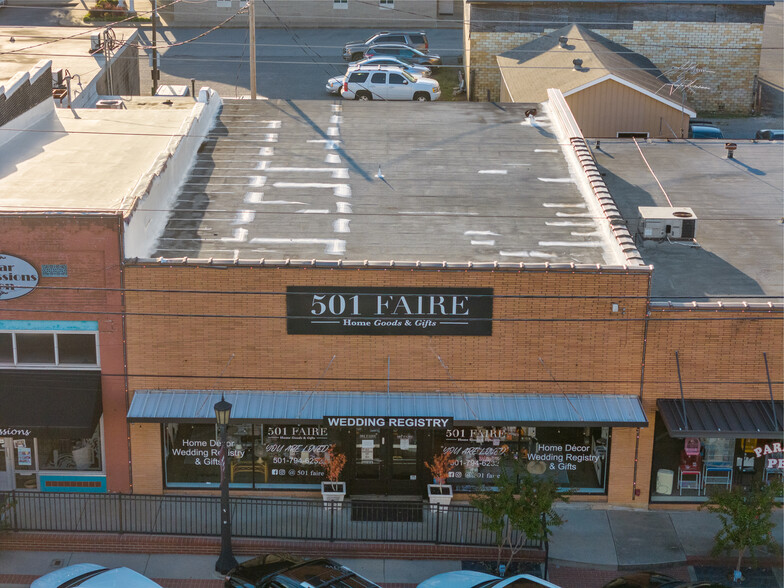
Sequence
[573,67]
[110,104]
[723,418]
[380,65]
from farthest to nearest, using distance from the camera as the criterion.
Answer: [380,65], [573,67], [110,104], [723,418]

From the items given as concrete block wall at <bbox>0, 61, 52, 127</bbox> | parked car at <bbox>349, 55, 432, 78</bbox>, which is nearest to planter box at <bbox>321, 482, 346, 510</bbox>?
concrete block wall at <bbox>0, 61, 52, 127</bbox>

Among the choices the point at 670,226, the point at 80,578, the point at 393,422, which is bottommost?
the point at 80,578

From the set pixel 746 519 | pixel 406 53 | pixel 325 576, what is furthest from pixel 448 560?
pixel 406 53

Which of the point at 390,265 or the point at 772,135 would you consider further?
the point at 772,135

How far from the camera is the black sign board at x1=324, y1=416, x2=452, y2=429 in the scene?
22391 millimetres

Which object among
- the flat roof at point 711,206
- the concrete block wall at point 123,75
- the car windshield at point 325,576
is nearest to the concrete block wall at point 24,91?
the concrete block wall at point 123,75

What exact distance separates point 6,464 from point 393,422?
8.74 meters

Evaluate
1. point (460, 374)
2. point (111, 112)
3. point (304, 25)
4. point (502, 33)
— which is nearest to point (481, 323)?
point (460, 374)

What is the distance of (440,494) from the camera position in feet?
76.5

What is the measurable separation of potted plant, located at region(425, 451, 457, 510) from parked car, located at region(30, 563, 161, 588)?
6.37 m

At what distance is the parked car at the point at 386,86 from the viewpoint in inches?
1949

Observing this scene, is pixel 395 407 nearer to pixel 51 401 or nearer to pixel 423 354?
pixel 423 354

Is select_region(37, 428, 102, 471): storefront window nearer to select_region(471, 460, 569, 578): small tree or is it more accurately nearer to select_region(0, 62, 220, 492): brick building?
select_region(0, 62, 220, 492): brick building

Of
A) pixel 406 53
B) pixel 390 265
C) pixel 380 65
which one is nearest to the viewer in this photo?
pixel 390 265
